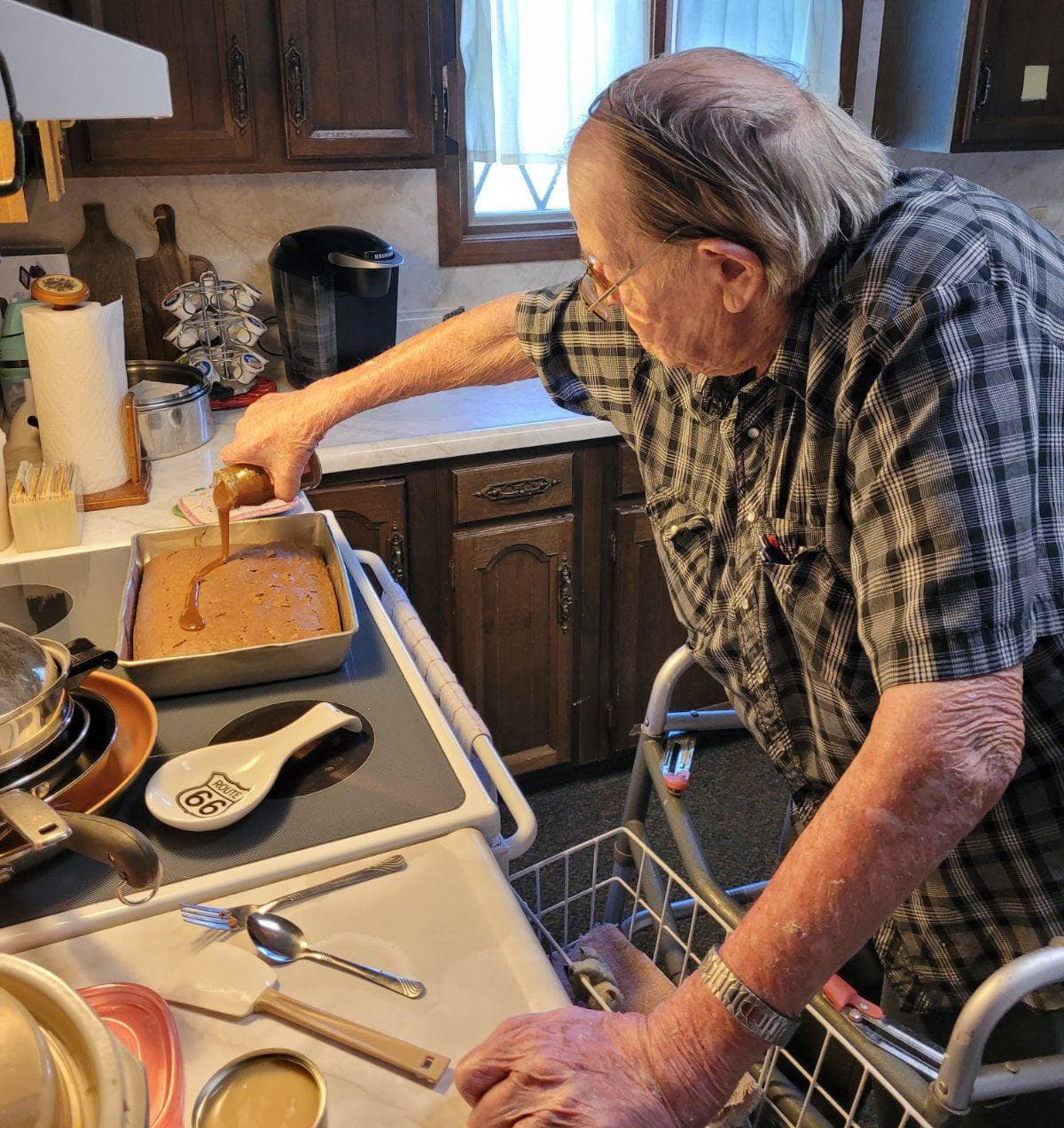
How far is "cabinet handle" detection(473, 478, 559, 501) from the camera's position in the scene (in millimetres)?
2246

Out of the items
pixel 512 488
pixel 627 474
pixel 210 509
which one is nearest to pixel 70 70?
pixel 210 509

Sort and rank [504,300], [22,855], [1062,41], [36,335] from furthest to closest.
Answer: [1062,41] → [36,335] → [504,300] → [22,855]

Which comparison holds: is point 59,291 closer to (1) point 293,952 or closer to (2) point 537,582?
(2) point 537,582

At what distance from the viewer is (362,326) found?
244cm

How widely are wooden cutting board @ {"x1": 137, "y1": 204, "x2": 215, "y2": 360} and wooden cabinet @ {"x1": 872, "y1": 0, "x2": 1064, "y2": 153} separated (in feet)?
6.37

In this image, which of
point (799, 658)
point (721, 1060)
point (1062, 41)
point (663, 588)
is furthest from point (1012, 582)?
point (1062, 41)

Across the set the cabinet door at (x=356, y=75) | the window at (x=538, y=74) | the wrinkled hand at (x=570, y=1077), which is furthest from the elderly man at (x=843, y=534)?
the window at (x=538, y=74)

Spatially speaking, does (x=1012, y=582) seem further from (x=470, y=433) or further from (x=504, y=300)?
(x=470, y=433)

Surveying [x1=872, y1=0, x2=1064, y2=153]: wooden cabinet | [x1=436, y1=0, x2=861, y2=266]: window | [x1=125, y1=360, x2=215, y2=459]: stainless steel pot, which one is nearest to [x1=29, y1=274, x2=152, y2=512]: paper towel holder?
[x1=125, y1=360, x2=215, y2=459]: stainless steel pot

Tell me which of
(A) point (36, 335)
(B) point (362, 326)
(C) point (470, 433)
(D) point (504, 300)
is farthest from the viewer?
(B) point (362, 326)

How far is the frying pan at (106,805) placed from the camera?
0.77 metres

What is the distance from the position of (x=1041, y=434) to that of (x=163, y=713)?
0.93 metres

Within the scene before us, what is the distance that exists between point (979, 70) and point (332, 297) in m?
1.78

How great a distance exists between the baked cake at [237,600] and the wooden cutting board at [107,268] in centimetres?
129
